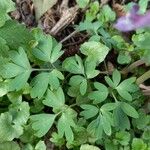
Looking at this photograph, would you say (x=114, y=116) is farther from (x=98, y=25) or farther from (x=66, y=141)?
(x=98, y=25)

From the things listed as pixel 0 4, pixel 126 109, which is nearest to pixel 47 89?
pixel 126 109

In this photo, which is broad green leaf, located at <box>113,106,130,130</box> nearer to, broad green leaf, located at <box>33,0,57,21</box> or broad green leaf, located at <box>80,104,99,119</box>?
broad green leaf, located at <box>80,104,99,119</box>

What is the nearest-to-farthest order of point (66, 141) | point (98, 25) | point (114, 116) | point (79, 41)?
point (114, 116) < point (66, 141) < point (98, 25) < point (79, 41)

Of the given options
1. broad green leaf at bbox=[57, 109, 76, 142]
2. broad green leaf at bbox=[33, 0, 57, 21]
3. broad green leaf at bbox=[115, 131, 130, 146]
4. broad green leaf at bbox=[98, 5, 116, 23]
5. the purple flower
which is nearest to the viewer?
the purple flower

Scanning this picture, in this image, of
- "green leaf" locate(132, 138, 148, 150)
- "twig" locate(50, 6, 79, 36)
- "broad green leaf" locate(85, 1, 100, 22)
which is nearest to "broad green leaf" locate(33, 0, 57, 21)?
"twig" locate(50, 6, 79, 36)

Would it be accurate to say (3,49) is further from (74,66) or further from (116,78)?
(116,78)

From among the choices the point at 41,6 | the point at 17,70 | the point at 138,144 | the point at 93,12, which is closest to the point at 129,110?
the point at 138,144

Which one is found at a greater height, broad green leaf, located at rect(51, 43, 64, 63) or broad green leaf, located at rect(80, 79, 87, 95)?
broad green leaf, located at rect(51, 43, 64, 63)

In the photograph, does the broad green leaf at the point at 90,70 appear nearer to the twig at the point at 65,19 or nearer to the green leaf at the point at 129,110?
the green leaf at the point at 129,110
